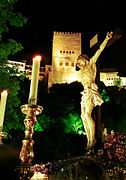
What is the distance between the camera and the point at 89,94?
5039 millimetres

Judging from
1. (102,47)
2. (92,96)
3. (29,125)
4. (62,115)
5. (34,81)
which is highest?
(62,115)

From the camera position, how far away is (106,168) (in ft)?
11.3

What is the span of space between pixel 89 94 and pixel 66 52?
46.7 m

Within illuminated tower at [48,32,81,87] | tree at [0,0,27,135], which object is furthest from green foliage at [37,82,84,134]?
tree at [0,0,27,135]

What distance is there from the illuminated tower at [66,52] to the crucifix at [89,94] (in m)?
43.9

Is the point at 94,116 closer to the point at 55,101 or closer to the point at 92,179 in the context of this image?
the point at 92,179

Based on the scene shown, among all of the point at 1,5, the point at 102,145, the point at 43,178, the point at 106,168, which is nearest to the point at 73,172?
the point at 106,168

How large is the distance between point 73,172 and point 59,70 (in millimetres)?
46746

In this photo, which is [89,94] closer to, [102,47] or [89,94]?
[89,94]

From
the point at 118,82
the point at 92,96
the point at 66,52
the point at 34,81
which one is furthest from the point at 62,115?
the point at 34,81

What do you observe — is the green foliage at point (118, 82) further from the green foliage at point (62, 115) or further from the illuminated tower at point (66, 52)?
the green foliage at point (62, 115)

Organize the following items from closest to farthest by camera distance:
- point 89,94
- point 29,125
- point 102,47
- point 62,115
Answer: point 29,125 → point 89,94 → point 102,47 → point 62,115

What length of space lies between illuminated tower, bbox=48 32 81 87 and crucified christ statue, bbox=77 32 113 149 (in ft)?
144

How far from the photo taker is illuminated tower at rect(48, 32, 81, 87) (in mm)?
49562
